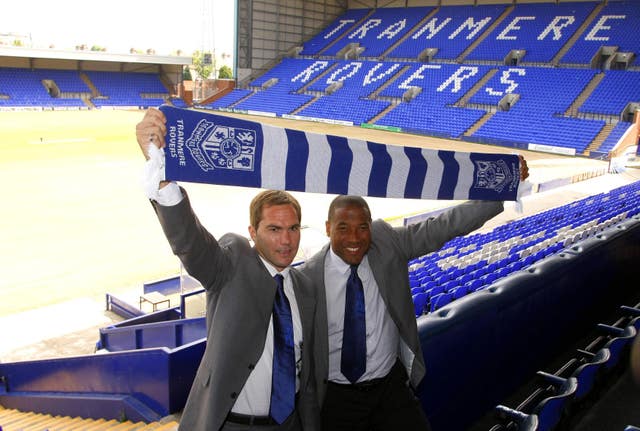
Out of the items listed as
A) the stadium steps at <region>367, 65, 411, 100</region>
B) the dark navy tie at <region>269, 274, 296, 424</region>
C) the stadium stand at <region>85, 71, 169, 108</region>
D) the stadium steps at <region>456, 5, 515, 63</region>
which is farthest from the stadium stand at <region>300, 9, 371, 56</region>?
the dark navy tie at <region>269, 274, 296, 424</region>

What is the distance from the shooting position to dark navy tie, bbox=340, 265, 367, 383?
2.55 meters

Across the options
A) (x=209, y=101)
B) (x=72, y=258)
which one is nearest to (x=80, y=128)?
(x=209, y=101)

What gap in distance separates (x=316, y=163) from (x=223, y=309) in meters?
0.83

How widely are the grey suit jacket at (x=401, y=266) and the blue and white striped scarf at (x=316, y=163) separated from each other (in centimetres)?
20

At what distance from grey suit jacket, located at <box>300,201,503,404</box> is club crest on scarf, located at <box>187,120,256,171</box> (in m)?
0.60

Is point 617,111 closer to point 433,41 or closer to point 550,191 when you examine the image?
point 550,191

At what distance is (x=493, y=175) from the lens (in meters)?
3.29

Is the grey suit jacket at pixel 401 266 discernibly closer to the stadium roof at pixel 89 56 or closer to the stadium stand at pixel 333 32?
the stadium roof at pixel 89 56

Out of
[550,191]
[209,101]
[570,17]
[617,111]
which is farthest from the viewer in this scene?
[209,101]

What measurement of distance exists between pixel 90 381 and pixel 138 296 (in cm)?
438

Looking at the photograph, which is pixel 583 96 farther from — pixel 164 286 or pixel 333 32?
pixel 164 286

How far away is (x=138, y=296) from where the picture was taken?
9766mm

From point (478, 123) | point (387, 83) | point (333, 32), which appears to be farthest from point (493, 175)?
point (333, 32)

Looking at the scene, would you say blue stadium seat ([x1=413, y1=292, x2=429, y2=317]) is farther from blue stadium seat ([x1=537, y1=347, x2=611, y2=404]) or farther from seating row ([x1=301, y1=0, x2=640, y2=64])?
seating row ([x1=301, y1=0, x2=640, y2=64])
